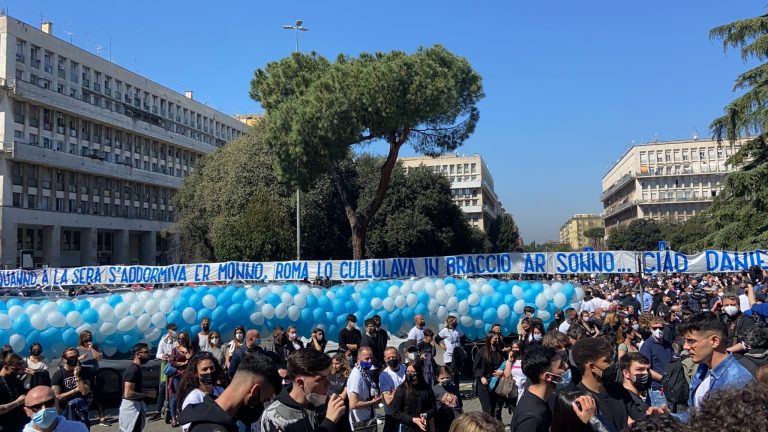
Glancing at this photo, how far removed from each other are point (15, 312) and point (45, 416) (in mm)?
9457

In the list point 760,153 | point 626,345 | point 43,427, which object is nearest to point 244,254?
point 760,153

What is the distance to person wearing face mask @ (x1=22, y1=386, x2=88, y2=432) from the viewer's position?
3439 mm

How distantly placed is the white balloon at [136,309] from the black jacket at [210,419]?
9844mm

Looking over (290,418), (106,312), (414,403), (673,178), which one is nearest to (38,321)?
(106,312)

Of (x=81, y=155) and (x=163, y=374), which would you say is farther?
(x=81, y=155)

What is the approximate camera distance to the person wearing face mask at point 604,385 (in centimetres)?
378

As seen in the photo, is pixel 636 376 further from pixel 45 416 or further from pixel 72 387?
pixel 72 387

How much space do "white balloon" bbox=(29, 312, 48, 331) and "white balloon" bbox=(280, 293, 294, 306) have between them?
14.6 ft

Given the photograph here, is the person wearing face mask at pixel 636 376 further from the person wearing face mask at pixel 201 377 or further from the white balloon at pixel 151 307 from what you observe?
the white balloon at pixel 151 307

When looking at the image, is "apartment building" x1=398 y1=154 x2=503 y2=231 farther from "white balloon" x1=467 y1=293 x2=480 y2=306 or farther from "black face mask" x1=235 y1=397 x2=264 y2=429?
"black face mask" x1=235 y1=397 x2=264 y2=429

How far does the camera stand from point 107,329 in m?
11.9

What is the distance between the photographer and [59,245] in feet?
171

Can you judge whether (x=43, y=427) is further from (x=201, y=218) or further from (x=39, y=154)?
(x=39, y=154)

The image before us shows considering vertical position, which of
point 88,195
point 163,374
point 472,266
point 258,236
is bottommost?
point 163,374
